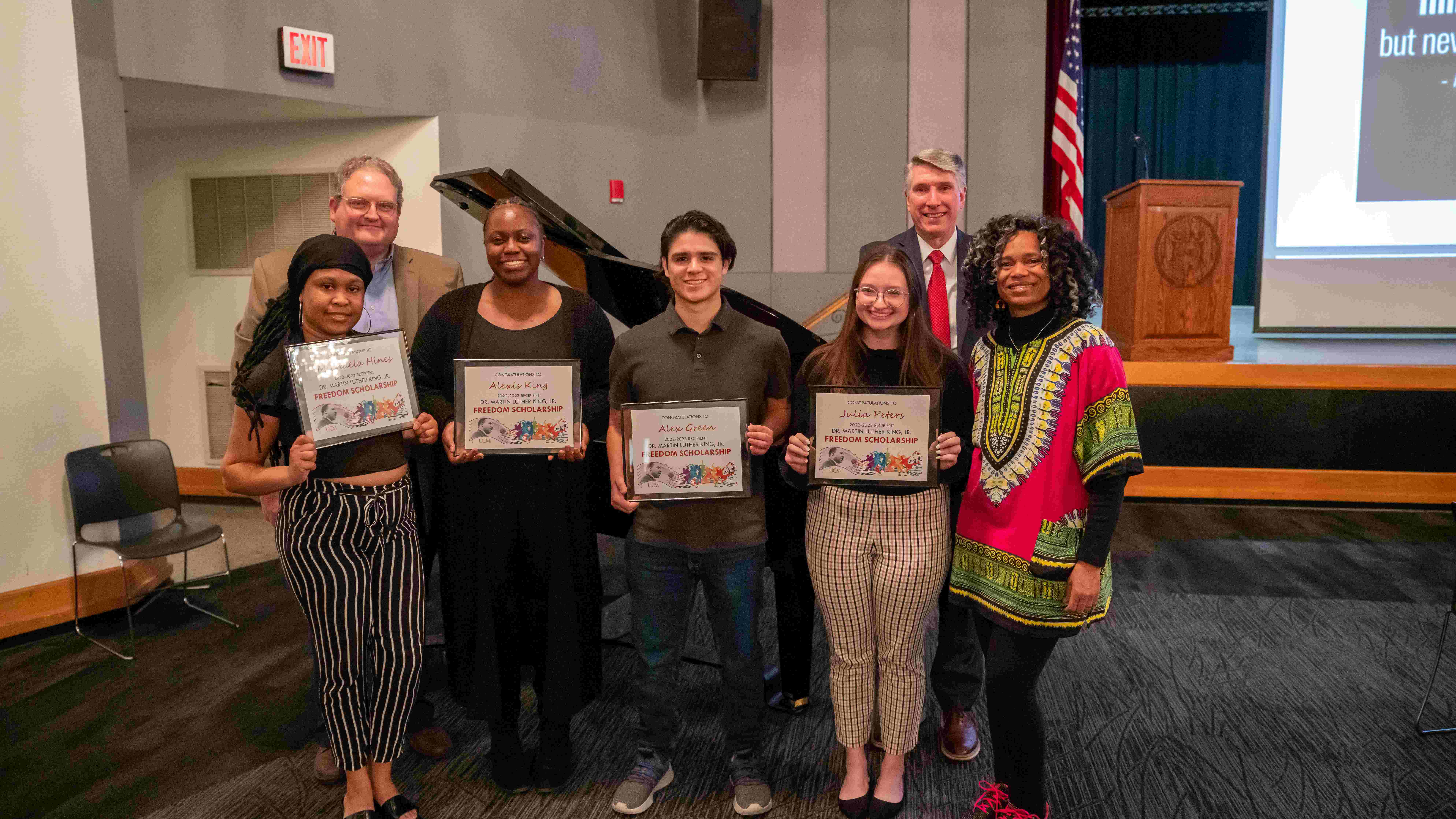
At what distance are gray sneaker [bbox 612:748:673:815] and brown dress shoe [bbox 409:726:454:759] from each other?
1.92ft

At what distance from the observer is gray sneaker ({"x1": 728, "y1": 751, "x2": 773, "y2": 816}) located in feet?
7.39

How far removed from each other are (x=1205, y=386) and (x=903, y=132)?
3030mm

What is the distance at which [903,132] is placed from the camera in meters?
6.79

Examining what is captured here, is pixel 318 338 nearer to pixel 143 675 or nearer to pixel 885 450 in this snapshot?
pixel 885 450

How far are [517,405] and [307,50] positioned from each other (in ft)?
11.7

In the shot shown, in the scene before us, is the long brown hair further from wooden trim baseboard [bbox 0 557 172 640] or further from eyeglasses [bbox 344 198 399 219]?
wooden trim baseboard [bbox 0 557 172 640]

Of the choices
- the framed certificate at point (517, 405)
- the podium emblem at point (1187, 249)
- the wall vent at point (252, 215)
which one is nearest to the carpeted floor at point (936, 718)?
the framed certificate at point (517, 405)

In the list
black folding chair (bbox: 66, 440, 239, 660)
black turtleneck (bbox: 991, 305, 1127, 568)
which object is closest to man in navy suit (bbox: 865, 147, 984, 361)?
black turtleneck (bbox: 991, 305, 1127, 568)

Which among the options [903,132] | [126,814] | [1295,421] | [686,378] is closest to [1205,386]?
[1295,421]

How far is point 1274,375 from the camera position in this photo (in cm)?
514

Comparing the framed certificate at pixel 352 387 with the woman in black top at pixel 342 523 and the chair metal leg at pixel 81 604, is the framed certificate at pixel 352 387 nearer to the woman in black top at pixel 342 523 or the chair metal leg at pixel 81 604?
the woman in black top at pixel 342 523

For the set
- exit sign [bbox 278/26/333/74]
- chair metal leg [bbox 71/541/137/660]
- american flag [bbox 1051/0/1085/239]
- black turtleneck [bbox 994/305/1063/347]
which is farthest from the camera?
american flag [bbox 1051/0/1085/239]

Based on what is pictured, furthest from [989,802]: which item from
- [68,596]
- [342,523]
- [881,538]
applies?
[68,596]

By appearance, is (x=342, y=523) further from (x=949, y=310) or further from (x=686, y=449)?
(x=949, y=310)
